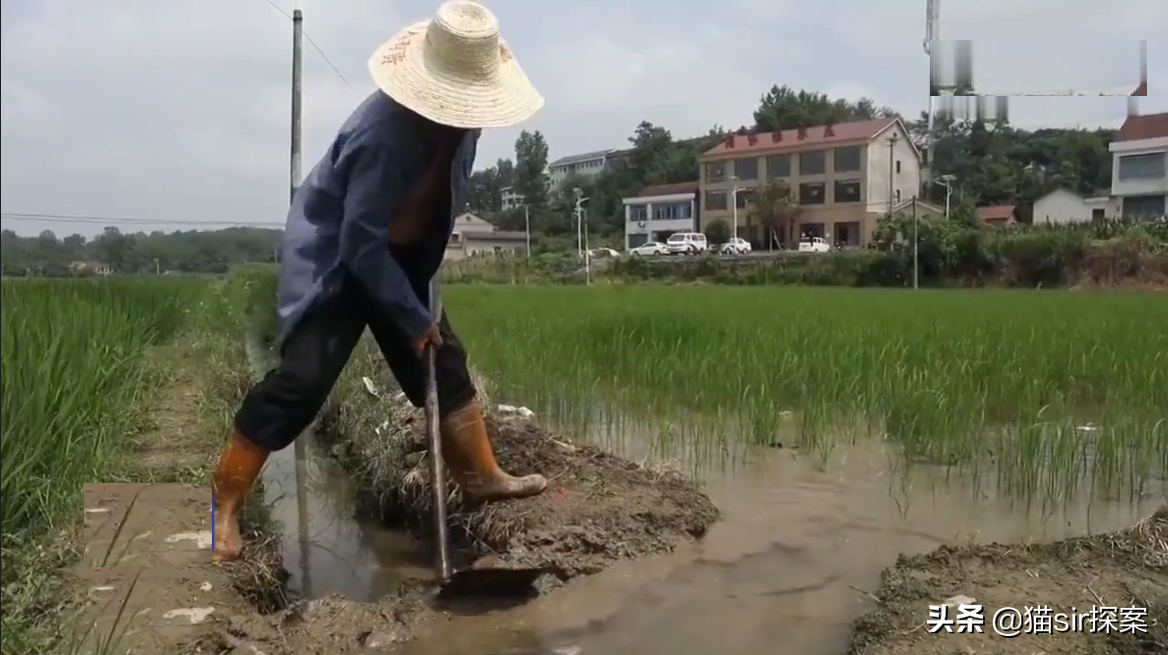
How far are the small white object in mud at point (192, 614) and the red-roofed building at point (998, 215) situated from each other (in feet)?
72.3

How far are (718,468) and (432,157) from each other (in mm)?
1829

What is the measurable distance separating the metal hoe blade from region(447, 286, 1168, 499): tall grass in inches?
61.7

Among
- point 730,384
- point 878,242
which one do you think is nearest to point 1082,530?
point 730,384

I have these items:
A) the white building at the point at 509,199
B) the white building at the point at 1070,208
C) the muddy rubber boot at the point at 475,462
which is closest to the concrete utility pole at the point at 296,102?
the muddy rubber boot at the point at 475,462

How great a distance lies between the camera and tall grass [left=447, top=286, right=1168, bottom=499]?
3572 mm

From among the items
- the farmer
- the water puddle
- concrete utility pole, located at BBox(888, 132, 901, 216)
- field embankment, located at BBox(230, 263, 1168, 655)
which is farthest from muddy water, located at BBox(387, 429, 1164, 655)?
concrete utility pole, located at BBox(888, 132, 901, 216)

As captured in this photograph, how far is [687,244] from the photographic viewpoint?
31.8 metres

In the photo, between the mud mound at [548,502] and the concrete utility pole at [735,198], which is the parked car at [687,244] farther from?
the mud mound at [548,502]

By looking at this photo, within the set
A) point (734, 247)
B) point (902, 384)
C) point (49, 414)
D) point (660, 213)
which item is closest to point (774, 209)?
point (734, 247)

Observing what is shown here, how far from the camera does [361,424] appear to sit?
4160mm

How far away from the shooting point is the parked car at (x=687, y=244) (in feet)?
102

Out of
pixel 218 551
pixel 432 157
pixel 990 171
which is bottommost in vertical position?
pixel 218 551

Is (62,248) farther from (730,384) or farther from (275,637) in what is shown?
(730,384)

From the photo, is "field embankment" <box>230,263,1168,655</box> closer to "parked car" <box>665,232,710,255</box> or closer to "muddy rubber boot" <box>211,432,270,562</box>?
"muddy rubber boot" <box>211,432,270,562</box>
